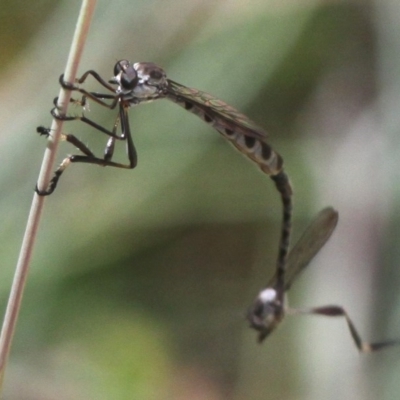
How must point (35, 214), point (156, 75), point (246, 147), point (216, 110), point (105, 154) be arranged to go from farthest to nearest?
1. point (246, 147)
2. point (216, 110)
3. point (156, 75)
4. point (105, 154)
5. point (35, 214)

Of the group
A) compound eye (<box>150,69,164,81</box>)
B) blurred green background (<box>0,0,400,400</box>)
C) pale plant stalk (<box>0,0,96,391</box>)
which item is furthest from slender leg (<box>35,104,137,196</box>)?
blurred green background (<box>0,0,400,400</box>)

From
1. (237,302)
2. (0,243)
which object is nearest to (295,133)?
(237,302)

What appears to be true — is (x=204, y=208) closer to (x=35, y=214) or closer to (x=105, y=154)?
(x=105, y=154)

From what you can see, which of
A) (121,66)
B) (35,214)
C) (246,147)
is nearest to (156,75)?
(121,66)

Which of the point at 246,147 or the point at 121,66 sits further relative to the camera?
the point at 246,147

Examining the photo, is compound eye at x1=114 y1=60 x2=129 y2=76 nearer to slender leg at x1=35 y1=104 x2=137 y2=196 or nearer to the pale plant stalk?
slender leg at x1=35 y1=104 x2=137 y2=196

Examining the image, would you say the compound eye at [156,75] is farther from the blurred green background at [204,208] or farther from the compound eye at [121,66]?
the blurred green background at [204,208]

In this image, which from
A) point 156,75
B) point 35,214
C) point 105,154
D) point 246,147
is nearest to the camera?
point 35,214

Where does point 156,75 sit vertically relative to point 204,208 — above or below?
above
